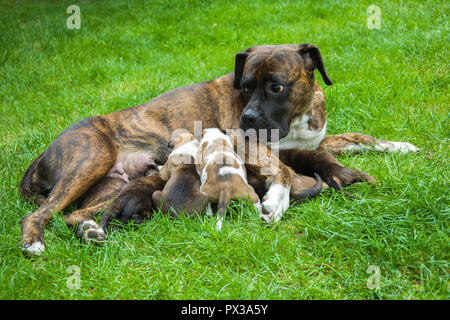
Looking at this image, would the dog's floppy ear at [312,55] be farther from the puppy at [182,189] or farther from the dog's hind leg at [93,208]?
the dog's hind leg at [93,208]

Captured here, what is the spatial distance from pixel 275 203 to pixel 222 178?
0.45 meters

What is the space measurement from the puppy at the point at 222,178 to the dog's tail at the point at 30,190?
148 centimetres

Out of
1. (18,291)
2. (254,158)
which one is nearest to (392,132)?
(254,158)

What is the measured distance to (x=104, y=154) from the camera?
362 cm

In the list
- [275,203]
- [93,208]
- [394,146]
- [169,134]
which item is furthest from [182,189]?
[394,146]

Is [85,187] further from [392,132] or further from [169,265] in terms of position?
[392,132]

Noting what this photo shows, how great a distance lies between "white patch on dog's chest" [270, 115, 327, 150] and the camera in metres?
3.88

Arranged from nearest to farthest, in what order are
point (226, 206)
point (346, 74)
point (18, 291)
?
point (18, 291), point (226, 206), point (346, 74)

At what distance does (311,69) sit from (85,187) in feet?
7.55

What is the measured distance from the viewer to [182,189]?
3.14m

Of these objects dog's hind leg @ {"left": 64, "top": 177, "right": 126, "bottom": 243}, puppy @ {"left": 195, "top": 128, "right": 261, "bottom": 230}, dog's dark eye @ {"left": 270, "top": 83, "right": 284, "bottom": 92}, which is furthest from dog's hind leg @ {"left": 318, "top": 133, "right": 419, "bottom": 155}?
dog's hind leg @ {"left": 64, "top": 177, "right": 126, "bottom": 243}

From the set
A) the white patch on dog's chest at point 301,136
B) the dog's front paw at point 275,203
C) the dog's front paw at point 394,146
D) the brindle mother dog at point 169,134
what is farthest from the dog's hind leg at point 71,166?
the dog's front paw at point 394,146

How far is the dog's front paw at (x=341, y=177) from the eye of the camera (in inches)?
129

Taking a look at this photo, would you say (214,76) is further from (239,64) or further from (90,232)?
(90,232)
